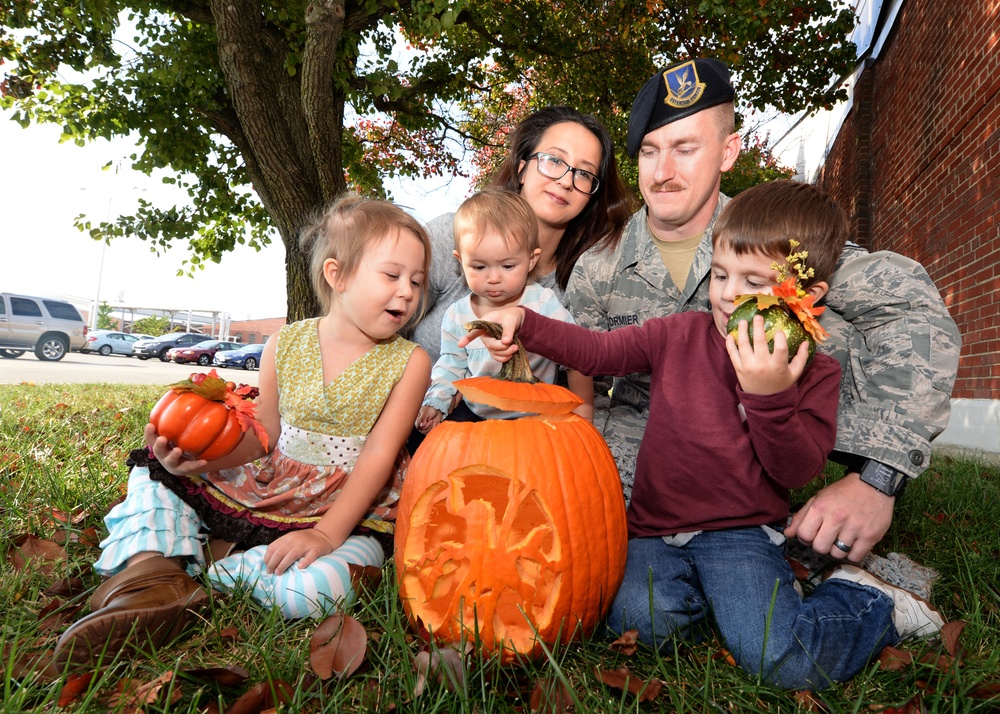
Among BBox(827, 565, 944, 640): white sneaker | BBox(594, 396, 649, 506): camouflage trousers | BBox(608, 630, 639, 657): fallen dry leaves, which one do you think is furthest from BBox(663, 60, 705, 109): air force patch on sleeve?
BBox(608, 630, 639, 657): fallen dry leaves

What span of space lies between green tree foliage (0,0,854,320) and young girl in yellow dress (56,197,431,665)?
10.0 ft

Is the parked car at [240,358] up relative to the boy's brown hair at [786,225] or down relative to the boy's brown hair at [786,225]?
down

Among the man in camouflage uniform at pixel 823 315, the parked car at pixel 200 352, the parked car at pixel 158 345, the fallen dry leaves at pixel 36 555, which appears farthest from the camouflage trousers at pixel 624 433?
the parked car at pixel 158 345

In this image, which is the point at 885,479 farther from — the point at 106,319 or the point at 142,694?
the point at 106,319

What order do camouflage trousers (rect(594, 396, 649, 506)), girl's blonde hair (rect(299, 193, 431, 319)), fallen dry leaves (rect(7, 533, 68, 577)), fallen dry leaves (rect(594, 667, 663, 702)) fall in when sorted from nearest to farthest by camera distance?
fallen dry leaves (rect(594, 667, 663, 702)) → fallen dry leaves (rect(7, 533, 68, 577)) → girl's blonde hair (rect(299, 193, 431, 319)) → camouflage trousers (rect(594, 396, 649, 506))

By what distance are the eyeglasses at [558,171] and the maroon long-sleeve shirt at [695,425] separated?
1085mm

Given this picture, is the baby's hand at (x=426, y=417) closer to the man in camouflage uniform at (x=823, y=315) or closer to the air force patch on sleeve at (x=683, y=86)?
the man in camouflage uniform at (x=823, y=315)

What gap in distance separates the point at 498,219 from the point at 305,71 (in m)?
4.32

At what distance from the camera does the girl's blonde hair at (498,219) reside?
8.70ft

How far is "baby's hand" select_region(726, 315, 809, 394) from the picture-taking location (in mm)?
1657

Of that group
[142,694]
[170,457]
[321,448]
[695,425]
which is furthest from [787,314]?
[170,457]

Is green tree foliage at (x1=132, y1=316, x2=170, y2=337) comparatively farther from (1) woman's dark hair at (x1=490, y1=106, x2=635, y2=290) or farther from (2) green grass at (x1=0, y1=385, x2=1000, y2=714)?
(2) green grass at (x1=0, y1=385, x2=1000, y2=714)

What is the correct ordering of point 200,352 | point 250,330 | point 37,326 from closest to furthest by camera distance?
point 37,326 < point 200,352 < point 250,330

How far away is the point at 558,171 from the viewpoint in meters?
3.06
